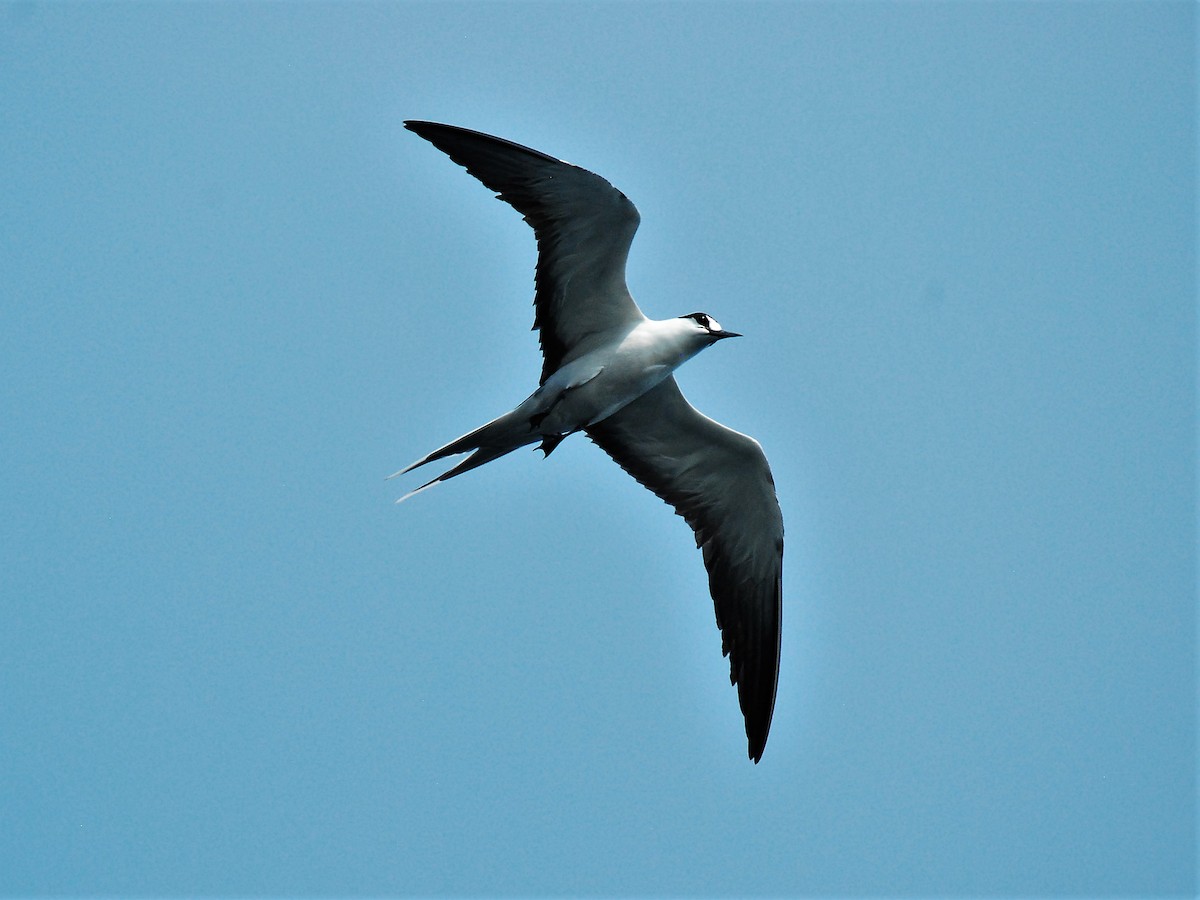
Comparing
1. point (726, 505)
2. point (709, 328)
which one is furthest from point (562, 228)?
point (726, 505)

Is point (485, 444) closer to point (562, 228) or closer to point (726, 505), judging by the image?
point (562, 228)

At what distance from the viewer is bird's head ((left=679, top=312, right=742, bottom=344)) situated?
31.9ft

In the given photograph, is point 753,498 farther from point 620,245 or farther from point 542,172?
point 542,172

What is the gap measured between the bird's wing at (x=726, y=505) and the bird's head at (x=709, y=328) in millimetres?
836

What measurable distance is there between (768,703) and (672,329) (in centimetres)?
365

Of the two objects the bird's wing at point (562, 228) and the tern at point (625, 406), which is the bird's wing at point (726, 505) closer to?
the tern at point (625, 406)

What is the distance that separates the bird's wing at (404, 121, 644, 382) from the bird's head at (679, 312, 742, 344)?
0.57 metres

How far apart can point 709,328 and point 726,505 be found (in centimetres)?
201

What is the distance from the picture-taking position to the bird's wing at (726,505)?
10.6 m

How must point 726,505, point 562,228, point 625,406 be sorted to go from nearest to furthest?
point 562,228 → point 625,406 → point 726,505

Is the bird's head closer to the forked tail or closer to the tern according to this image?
the tern

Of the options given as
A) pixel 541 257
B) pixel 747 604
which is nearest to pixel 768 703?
pixel 747 604

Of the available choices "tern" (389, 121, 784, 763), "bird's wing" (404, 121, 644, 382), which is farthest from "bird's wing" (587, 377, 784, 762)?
"bird's wing" (404, 121, 644, 382)

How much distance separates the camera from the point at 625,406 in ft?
34.4
